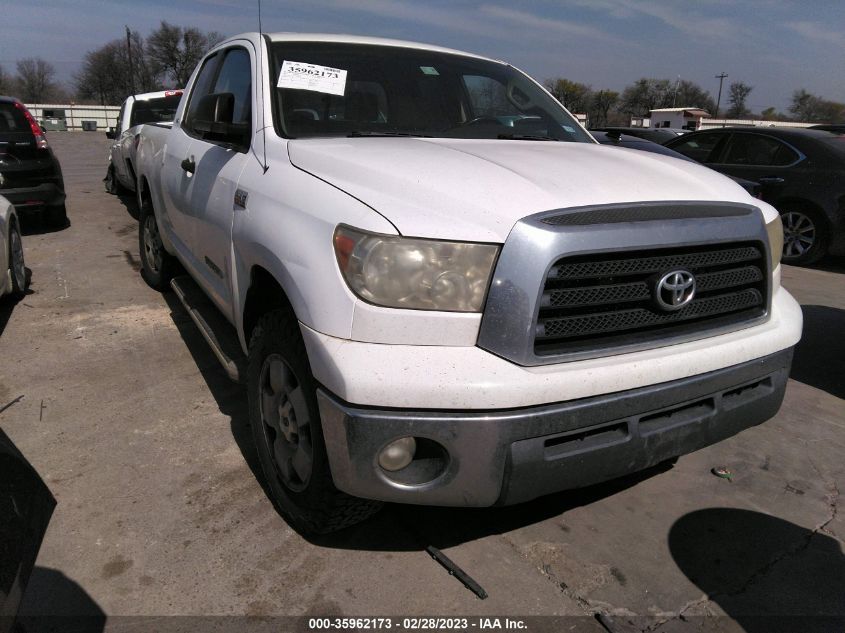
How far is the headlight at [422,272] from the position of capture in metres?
1.96

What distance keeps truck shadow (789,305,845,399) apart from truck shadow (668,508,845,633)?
1.85m

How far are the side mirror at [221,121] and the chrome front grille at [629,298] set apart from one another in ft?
5.58

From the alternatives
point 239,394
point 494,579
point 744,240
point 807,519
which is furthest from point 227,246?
point 807,519

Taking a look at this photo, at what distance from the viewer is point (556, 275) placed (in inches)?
77.4

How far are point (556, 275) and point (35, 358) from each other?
374 centimetres

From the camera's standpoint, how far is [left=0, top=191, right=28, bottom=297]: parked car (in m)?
4.86

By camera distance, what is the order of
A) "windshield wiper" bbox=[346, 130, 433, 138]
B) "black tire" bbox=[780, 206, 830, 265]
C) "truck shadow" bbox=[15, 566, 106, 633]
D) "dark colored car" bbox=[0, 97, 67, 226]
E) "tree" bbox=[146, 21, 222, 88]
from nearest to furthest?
1. "truck shadow" bbox=[15, 566, 106, 633]
2. "windshield wiper" bbox=[346, 130, 433, 138]
3. "dark colored car" bbox=[0, 97, 67, 226]
4. "black tire" bbox=[780, 206, 830, 265]
5. "tree" bbox=[146, 21, 222, 88]

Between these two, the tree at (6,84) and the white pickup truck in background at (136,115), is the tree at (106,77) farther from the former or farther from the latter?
the white pickup truck in background at (136,115)

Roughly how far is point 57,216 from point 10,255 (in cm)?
366

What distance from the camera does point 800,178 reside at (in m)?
7.95

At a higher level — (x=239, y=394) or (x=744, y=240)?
(x=744, y=240)

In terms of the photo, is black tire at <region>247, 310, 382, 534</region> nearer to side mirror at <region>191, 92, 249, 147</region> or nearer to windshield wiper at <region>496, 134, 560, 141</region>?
side mirror at <region>191, 92, 249, 147</region>

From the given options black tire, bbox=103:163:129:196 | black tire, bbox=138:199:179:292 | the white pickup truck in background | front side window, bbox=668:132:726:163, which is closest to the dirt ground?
black tire, bbox=138:199:179:292

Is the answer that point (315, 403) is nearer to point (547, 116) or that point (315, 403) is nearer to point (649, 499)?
point (649, 499)
